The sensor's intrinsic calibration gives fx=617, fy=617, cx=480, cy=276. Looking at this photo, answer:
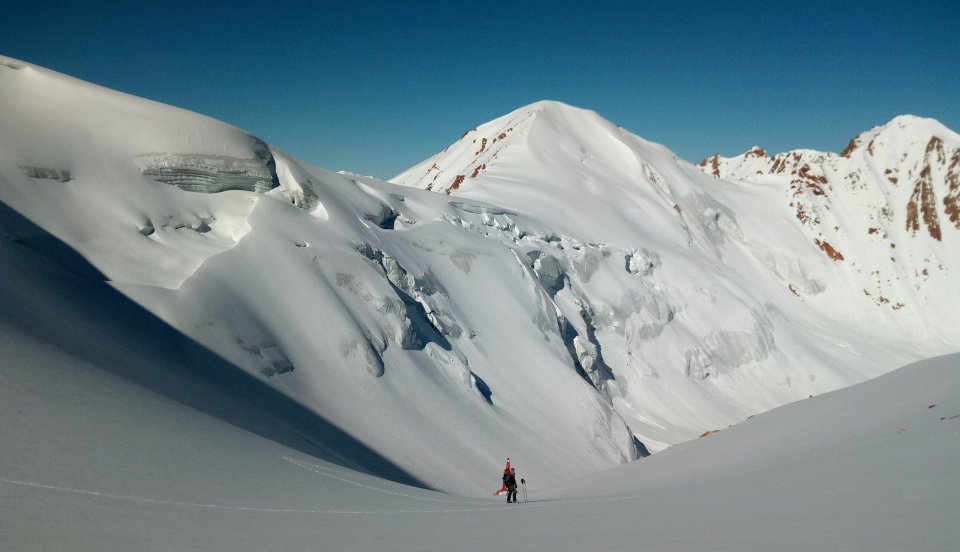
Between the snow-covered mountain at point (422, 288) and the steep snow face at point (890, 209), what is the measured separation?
1701 cm

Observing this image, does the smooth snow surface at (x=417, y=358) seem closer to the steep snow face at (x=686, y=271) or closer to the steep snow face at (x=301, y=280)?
the steep snow face at (x=301, y=280)

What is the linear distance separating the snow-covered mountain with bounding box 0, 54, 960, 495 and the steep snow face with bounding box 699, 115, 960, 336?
17005 millimetres

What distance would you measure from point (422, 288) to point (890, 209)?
70.9 metres

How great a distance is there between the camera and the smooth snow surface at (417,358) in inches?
245

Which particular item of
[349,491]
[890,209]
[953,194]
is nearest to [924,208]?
[953,194]

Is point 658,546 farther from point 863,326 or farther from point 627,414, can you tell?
point 863,326

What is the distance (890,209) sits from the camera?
247ft

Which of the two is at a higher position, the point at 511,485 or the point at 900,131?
the point at 900,131

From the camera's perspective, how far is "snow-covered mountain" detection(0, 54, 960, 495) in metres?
18.8

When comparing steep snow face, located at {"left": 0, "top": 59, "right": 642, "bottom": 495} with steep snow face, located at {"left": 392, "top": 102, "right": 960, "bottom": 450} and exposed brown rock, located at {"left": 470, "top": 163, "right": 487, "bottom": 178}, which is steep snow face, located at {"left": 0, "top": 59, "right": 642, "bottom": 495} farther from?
exposed brown rock, located at {"left": 470, "top": 163, "right": 487, "bottom": 178}

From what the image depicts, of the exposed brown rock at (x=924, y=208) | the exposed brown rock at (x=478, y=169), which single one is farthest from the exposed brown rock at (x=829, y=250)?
the exposed brown rock at (x=478, y=169)

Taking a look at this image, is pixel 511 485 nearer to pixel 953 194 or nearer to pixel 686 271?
pixel 686 271

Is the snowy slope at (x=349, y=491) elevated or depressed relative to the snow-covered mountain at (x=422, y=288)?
depressed

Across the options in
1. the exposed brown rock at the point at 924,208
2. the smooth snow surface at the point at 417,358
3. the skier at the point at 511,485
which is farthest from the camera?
the exposed brown rock at the point at 924,208
